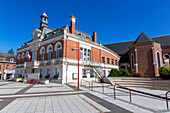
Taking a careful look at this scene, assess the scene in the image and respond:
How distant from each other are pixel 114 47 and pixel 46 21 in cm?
2760

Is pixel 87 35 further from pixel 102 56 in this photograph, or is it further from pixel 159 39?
pixel 159 39

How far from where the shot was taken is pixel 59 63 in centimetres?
1964

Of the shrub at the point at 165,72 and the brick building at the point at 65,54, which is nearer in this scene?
the shrub at the point at 165,72

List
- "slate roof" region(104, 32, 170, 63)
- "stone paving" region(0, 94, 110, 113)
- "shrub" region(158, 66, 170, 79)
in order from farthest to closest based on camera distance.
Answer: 1. "slate roof" region(104, 32, 170, 63)
2. "shrub" region(158, 66, 170, 79)
3. "stone paving" region(0, 94, 110, 113)

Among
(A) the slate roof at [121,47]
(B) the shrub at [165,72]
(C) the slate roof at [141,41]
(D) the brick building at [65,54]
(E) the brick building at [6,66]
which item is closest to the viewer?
(B) the shrub at [165,72]

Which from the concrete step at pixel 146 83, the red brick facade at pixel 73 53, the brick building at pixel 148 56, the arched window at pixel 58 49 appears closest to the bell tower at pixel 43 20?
the red brick facade at pixel 73 53

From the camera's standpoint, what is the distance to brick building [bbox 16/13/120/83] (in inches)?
787

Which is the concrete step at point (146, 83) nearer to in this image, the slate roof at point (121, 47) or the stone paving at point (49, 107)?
the stone paving at point (49, 107)

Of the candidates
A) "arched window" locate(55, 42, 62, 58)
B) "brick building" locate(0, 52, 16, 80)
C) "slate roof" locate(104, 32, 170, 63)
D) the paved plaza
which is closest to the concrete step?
the paved plaza

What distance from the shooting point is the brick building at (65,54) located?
20.0 m

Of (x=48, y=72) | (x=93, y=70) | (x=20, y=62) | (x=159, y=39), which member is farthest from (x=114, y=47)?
(x=20, y=62)

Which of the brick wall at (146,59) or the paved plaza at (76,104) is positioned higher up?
the brick wall at (146,59)

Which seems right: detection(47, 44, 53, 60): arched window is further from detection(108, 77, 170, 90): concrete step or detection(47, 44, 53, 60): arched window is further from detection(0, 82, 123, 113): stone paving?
detection(0, 82, 123, 113): stone paving

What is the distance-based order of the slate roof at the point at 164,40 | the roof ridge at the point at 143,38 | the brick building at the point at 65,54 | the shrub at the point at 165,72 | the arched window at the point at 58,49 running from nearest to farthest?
the shrub at the point at 165,72 → the brick building at the point at 65,54 → the arched window at the point at 58,49 → the roof ridge at the point at 143,38 → the slate roof at the point at 164,40
